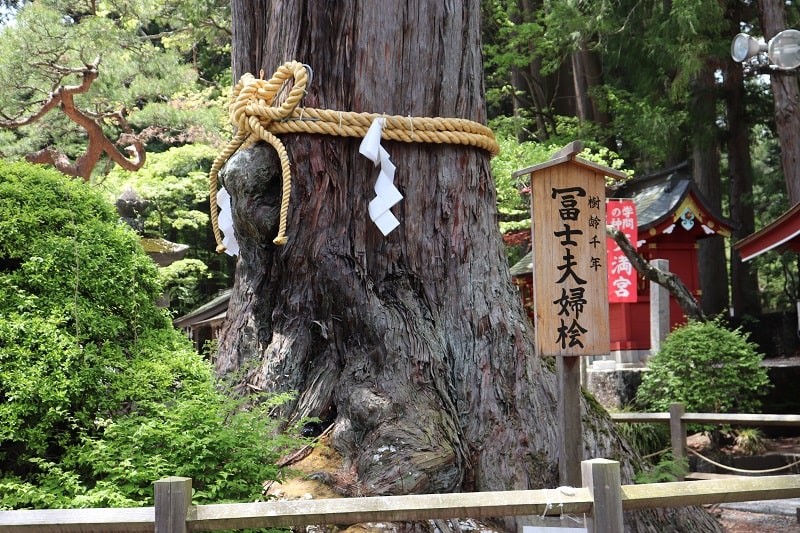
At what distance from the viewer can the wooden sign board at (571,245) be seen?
14.1ft

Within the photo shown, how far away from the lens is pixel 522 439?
→ 4.17 metres

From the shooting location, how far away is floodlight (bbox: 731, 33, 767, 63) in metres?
8.20

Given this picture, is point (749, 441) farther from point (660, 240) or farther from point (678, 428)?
point (660, 240)

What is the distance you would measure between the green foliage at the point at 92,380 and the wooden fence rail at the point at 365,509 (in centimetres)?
28

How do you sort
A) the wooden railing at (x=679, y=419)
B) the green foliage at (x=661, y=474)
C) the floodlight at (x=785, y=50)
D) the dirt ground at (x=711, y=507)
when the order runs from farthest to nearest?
1. the floodlight at (x=785, y=50)
2. the wooden railing at (x=679, y=419)
3. the green foliage at (x=661, y=474)
4. the dirt ground at (x=711, y=507)

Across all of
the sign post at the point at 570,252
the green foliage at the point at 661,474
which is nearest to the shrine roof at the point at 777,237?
the green foliage at the point at 661,474

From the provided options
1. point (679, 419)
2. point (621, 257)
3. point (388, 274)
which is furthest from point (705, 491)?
point (621, 257)

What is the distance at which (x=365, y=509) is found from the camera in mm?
2754

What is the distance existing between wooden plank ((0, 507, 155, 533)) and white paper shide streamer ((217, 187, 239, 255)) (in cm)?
213

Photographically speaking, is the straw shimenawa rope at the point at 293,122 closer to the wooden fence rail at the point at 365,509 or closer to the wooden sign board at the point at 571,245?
the wooden sign board at the point at 571,245

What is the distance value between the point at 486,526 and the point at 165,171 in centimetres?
1586

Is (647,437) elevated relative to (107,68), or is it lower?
lower

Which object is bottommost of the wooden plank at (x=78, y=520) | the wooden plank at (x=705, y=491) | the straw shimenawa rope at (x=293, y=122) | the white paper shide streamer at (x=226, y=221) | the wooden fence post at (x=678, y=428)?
the wooden fence post at (x=678, y=428)

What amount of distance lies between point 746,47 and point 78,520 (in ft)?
26.0
